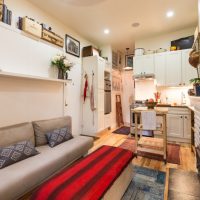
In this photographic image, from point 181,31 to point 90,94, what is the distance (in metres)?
3.20

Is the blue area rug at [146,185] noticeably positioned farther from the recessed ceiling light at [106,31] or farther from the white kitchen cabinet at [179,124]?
the recessed ceiling light at [106,31]

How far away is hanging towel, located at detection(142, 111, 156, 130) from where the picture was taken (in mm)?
2848

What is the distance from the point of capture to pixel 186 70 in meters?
4.08

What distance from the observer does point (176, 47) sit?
13.9 ft

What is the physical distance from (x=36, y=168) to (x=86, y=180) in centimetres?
74

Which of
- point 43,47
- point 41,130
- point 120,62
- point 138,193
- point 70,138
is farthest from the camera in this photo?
point 120,62

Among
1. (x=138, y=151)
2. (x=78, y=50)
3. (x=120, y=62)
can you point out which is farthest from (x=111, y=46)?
(x=138, y=151)

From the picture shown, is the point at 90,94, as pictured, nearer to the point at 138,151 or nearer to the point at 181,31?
the point at 138,151

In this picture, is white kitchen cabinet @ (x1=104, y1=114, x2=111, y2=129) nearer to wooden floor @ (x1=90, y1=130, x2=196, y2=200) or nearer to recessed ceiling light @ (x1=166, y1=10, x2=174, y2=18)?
wooden floor @ (x1=90, y1=130, x2=196, y2=200)

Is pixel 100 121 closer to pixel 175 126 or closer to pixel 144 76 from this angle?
pixel 144 76

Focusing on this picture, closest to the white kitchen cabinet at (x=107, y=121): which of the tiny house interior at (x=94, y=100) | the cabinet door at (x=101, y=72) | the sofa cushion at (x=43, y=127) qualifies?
the tiny house interior at (x=94, y=100)

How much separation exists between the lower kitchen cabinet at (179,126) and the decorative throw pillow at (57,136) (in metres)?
2.71

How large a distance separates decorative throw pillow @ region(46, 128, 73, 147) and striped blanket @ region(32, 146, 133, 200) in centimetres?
90

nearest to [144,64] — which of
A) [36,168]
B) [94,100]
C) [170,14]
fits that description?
[170,14]
